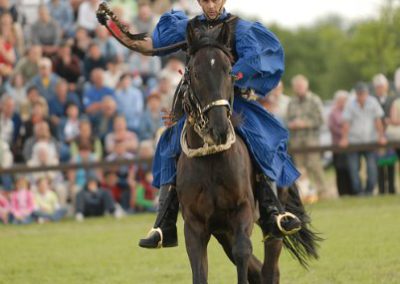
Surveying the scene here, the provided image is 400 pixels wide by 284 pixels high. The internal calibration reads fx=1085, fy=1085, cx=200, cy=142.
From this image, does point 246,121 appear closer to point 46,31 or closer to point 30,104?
point 30,104

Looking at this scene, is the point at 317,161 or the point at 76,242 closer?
the point at 76,242

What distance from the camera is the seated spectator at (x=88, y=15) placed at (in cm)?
2138

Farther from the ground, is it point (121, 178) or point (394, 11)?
point (394, 11)

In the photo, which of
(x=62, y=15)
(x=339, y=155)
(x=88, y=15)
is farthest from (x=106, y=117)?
(x=339, y=155)

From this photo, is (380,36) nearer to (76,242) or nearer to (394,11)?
(394,11)

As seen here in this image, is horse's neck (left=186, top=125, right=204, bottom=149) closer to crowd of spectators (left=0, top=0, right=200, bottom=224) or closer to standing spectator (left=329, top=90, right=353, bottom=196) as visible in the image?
crowd of spectators (left=0, top=0, right=200, bottom=224)

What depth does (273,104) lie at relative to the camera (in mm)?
19875

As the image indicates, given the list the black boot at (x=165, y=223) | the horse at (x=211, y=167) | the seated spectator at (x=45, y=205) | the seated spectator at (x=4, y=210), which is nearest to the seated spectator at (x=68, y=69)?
the seated spectator at (x=45, y=205)

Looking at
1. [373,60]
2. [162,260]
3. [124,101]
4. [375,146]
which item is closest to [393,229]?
[162,260]

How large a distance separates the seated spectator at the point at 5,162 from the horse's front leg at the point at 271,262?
9.82 metres

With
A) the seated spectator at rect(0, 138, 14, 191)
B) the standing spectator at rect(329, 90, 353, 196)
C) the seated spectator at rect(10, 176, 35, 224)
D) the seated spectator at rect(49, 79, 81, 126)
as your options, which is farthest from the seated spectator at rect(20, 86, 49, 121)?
the standing spectator at rect(329, 90, 353, 196)

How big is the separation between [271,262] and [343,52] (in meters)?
44.9

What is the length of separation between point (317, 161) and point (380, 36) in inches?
620

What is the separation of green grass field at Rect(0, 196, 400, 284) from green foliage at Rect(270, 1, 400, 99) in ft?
53.9
